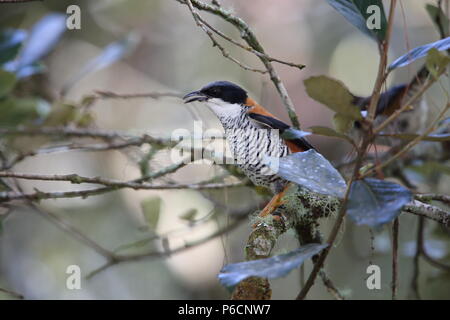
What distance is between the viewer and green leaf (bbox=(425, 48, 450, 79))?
66.7 inches

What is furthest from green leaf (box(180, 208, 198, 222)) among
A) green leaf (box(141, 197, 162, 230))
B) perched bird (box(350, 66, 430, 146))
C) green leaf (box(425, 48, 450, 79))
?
green leaf (box(425, 48, 450, 79))

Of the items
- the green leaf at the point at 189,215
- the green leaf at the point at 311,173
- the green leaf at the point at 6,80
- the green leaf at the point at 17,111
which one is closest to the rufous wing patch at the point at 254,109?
the green leaf at the point at 189,215

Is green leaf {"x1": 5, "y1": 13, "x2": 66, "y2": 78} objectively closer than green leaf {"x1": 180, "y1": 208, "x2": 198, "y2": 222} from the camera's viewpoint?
No

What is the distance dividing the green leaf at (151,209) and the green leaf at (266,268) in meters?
1.98

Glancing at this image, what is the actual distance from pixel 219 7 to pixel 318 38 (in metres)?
5.87

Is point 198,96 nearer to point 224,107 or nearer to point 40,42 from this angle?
point 224,107

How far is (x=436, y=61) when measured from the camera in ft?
5.62

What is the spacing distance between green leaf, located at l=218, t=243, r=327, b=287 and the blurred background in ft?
8.31

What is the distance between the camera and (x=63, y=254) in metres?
6.77

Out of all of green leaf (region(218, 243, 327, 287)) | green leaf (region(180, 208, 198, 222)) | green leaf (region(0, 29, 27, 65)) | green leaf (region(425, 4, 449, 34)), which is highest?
green leaf (region(0, 29, 27, 65))

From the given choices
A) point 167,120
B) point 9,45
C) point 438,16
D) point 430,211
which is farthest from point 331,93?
point 167,120

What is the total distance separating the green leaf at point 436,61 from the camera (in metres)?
1.69

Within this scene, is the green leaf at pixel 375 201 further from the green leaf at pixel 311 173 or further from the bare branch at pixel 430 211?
Result: the bare branch at pixel 430 211

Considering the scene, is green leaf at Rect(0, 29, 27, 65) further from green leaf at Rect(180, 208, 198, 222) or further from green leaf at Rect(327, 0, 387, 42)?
green leaf at Rect(327, 0, 387, 42)
